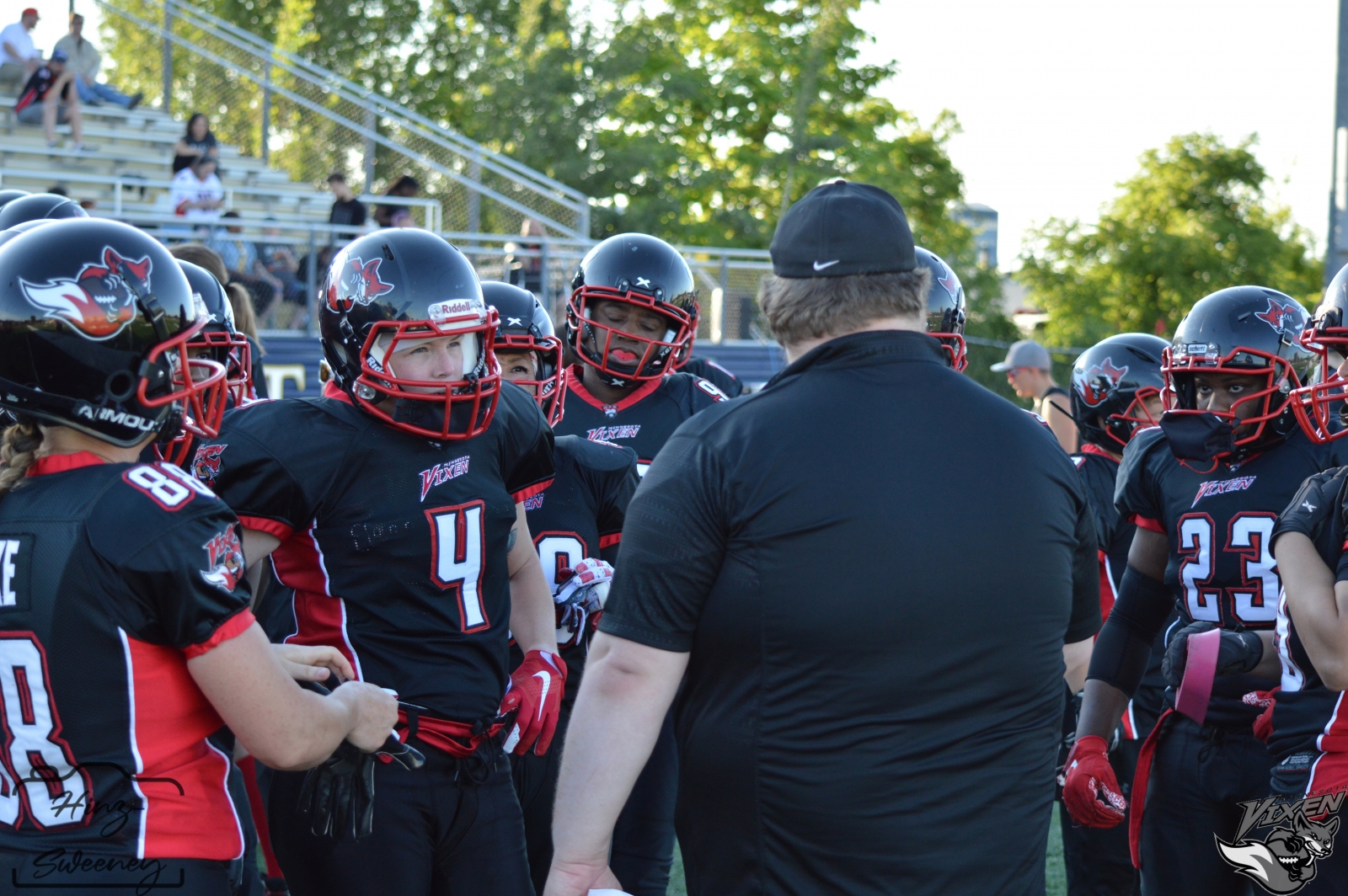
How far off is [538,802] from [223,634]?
1958 millimetres

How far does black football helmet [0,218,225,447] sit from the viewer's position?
7.18 feet

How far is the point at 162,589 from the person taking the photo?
6.72 ft

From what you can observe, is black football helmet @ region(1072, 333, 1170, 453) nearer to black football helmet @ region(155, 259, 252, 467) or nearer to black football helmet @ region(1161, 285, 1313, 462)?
black football helmet @ region(1161, 285, 1313, 462)

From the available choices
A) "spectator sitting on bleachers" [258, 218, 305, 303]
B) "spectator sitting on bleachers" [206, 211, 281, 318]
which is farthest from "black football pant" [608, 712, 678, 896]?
"spectator sitting on bleachers" [258, 218, 305, 303]

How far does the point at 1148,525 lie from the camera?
12.4ft

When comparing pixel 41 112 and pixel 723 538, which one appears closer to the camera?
pixel 723 538

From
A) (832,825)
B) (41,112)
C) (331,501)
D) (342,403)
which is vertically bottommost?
(832,825)

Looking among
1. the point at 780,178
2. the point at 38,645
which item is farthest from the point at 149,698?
the point at 780,178

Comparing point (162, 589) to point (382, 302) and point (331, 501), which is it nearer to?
point (331, 501)

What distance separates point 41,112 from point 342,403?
15.3 meters

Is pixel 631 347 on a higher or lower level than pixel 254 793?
higher

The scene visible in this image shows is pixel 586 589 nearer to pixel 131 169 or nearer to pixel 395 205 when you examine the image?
pixel 395 205

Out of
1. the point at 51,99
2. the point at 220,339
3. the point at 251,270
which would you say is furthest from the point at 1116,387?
the point at 51,99

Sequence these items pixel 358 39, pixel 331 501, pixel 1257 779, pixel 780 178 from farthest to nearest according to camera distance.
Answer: pixel 358 39
pixel 780 178
pixel 1257 779
pixel 331 501
